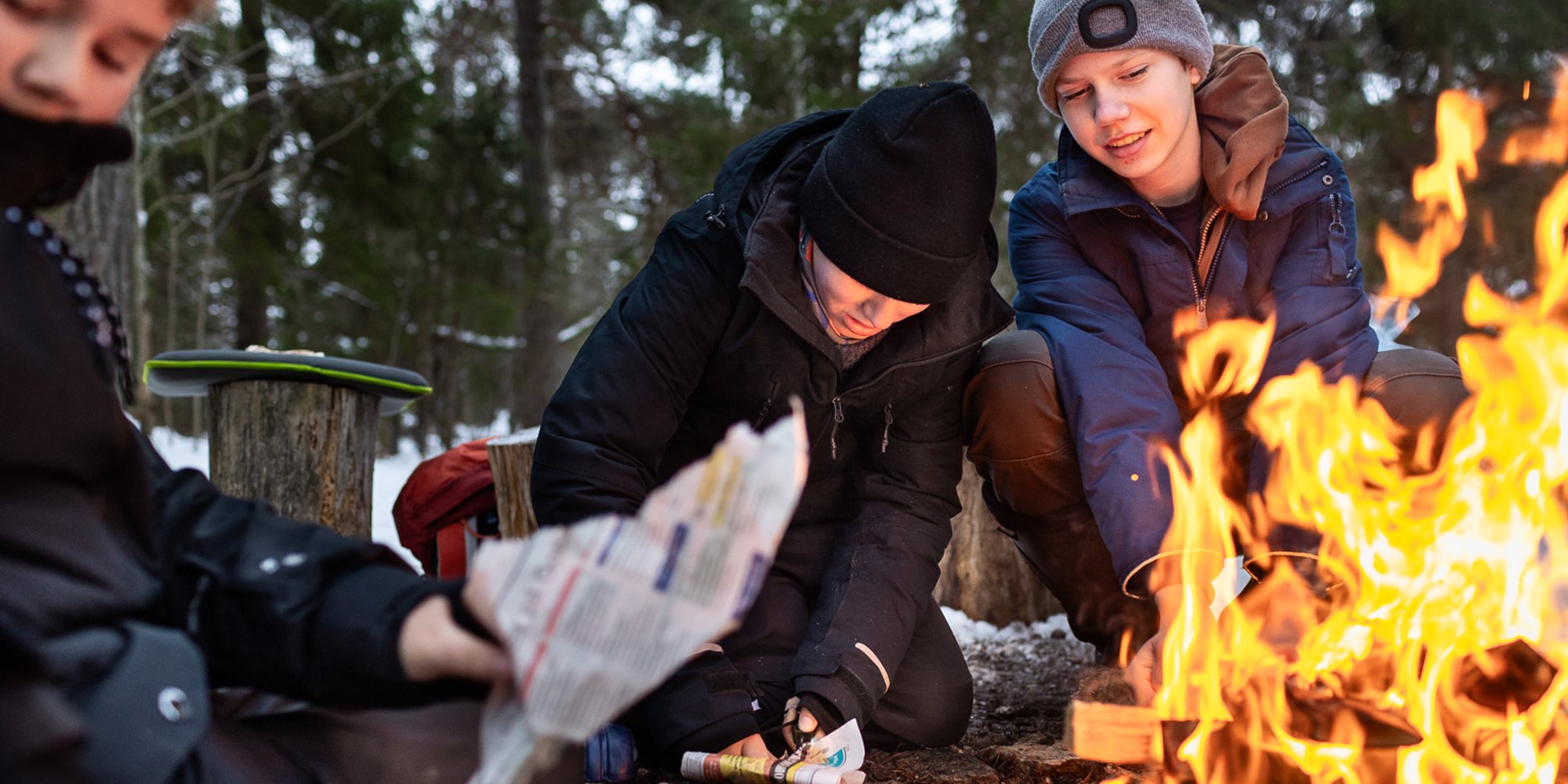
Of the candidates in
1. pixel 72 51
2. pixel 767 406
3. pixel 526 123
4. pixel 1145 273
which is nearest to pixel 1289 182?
pixel 1145 273

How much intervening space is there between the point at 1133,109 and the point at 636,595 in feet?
6.59

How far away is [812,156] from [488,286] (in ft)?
30.7

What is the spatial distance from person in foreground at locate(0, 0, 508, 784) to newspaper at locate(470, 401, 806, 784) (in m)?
0.09

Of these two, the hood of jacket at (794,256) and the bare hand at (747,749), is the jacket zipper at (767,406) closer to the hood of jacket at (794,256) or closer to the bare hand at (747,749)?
the hood of jacket at (794,256)

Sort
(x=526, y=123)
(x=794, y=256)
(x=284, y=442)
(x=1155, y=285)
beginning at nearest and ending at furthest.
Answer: (x=794, y=256)
(x=1155, y=285)
(x=284, y=442)
(x=526, y=123)

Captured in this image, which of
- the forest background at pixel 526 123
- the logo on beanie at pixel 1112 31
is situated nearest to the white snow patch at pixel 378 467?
the forest background at pixel 526 123

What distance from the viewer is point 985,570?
148 inches

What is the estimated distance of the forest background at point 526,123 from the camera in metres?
8.66

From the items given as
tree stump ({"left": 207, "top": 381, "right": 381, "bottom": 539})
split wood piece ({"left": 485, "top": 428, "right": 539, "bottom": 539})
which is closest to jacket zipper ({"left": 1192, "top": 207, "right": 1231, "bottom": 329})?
split wood piece ({"left": 485, "top": 428, "right": 539, "bottom": 539})

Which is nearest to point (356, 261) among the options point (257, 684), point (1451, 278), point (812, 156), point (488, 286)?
point (488, 286)

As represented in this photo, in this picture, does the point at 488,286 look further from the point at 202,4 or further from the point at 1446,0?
the point at 202,4

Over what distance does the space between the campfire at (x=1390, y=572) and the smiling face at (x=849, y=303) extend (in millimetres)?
708

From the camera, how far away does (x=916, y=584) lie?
246 centimetres

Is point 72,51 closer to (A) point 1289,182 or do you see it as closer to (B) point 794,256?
(B) point 794,256
